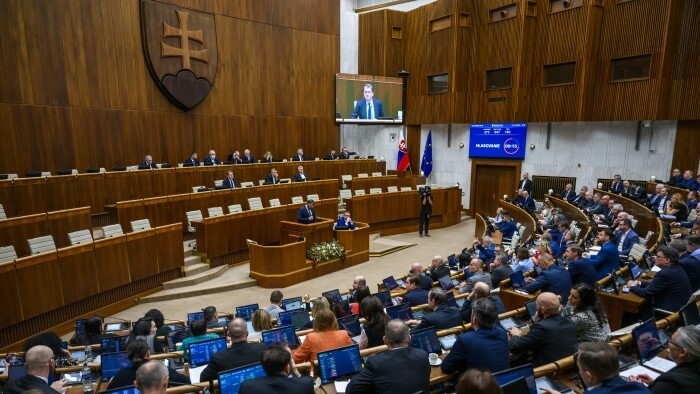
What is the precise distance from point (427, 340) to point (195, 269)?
5979mm

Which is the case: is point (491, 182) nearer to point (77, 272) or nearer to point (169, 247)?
point (169, 247)

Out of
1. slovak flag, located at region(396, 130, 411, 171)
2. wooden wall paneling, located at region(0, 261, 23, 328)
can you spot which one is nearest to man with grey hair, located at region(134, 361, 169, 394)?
wooden wall paneling, located at region(0, 261, 23, 328)

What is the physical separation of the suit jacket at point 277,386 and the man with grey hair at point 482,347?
0.99 meters

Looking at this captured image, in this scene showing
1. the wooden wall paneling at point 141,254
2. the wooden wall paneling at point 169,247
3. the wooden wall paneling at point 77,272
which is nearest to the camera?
the wooden wall paneling at point 77,272

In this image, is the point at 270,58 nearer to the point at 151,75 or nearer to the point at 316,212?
the point at 151,75

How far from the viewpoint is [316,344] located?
10.2ft

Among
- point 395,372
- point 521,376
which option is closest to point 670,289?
point 521,376

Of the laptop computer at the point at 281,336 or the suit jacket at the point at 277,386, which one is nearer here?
the suit jacket at the point at 277,386

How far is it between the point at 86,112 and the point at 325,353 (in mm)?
9590

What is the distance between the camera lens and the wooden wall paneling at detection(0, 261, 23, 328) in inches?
204

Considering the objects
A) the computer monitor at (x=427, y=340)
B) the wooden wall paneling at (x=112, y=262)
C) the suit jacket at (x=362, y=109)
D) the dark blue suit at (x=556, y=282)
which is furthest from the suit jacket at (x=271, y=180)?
the computer monitor at (x=427, y=340)

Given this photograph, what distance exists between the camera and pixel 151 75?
35.6ft

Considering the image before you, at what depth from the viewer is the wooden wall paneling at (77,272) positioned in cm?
597

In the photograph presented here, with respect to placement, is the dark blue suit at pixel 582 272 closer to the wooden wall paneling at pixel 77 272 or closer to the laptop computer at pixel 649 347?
the laptop computer at pixel 649 347
